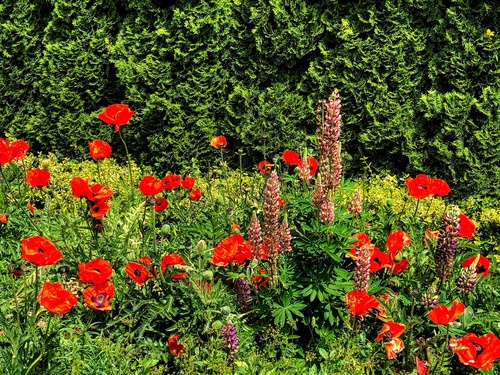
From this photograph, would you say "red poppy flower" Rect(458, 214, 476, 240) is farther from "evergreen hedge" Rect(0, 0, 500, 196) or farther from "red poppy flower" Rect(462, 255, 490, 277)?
"evergreen hedge" Rect(0, 0, 500, 196)

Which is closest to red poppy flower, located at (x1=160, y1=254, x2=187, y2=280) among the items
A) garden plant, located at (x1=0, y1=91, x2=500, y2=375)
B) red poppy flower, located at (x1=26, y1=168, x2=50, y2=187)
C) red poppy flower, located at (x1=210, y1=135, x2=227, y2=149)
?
garden plant, located at (x1=0, y1=91, x2=500, y2=375)

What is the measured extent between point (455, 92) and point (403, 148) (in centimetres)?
63

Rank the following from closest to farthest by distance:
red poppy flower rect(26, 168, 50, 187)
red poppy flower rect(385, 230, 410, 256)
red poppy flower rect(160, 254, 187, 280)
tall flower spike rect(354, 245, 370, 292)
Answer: tall flower spike rect(354, 245, 370, 292), red poppy flower rect(160, 254, 187, 280), red poppy flower rect(385, 230, 410, 256), red poppy flower rect(26, 168, 50, 187)

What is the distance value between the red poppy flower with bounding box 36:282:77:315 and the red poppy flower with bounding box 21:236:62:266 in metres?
0.12

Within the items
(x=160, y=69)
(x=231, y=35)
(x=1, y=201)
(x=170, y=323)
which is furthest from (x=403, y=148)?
(x=1, y=201)

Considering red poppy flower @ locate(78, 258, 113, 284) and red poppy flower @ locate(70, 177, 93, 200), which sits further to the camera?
red poppy flower @ locate(70, 177, 93, 200)

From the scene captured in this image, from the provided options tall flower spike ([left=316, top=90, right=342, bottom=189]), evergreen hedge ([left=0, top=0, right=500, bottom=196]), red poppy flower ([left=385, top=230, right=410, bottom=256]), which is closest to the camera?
tall flower spike ([left=316, top=90, right=342, bottom=189])

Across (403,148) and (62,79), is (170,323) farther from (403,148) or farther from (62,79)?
(62,79)

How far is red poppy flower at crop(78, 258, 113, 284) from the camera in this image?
2887 mm

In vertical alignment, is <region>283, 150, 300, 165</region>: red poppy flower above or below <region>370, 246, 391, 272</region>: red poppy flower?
above

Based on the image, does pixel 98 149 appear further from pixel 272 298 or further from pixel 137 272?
pixel 272 298

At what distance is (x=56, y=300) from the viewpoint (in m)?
2.68

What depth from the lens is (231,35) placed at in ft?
18.0

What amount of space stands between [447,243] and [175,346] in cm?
145
